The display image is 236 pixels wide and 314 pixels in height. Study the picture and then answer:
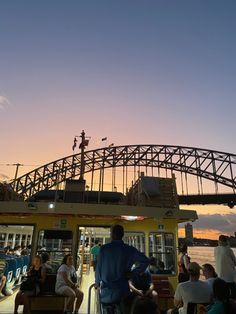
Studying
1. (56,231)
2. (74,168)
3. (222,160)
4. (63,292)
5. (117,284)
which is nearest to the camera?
(117,284)

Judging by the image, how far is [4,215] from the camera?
795 cm

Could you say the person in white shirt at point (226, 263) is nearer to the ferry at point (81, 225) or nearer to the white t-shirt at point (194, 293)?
the white t-shirt at point (194, 293)

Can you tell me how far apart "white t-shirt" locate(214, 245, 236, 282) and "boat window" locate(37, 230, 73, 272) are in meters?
4.24

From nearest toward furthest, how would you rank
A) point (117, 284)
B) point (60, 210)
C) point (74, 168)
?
point (117, 284) < point (60, 210) < point (74, 168)

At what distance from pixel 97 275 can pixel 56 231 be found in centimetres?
531

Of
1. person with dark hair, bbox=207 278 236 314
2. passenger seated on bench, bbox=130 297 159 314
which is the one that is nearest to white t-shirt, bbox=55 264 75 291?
person with dark hair, bbox=207 278 236 314

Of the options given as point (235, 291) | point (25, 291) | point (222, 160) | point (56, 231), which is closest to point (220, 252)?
point (235, 291)

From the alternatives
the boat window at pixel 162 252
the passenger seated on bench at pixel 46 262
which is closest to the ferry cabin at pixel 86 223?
the boat window at pixel 162 252

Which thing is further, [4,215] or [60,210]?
[4,215]

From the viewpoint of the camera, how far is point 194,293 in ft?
11.1

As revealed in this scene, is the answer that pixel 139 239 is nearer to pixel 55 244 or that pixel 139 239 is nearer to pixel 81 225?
pixel 81 225

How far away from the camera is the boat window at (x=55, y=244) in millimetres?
7512

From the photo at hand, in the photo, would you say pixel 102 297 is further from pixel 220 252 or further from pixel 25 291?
pixel 25 291

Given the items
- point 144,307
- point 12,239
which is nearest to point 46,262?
point 12,239
